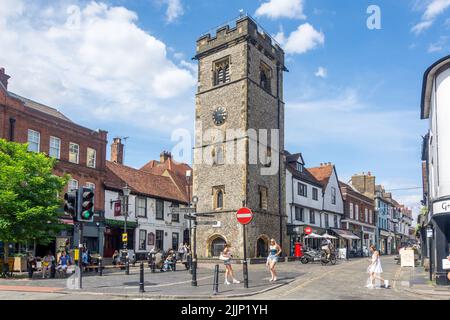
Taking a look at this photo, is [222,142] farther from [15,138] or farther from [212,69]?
[15,138]

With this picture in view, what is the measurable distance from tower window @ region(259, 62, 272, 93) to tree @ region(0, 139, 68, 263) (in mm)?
19952

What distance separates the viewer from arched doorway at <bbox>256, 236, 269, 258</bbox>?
34.7 m

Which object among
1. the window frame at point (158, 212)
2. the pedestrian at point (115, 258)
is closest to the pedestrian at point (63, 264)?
the pedestrian at point (115, 258)

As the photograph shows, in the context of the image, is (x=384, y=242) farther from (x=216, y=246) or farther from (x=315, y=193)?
(x=216, y=246)

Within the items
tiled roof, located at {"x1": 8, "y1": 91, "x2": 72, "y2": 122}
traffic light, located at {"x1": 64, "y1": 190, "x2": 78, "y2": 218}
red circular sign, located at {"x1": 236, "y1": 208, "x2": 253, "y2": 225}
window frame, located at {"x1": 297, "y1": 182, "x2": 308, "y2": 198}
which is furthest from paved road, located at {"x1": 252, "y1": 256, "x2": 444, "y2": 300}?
tiled roof, located at {"x1": 8, "y1": 91, "x2": 72, "y2": 122}

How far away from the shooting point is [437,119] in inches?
697

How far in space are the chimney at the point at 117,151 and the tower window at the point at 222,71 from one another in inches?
537

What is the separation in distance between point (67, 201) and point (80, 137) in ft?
64.8

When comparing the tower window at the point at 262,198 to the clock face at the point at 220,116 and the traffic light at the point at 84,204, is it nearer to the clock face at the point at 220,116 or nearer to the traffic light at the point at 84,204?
the clock face at the point at 220,116

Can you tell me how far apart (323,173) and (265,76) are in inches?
645

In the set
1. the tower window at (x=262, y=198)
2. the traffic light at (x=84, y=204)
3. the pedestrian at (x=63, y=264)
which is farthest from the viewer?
the tower window at (x=262, y=198)

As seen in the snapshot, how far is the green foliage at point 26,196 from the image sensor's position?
71.7ft

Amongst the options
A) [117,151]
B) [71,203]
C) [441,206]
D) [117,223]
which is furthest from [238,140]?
[71,203]
